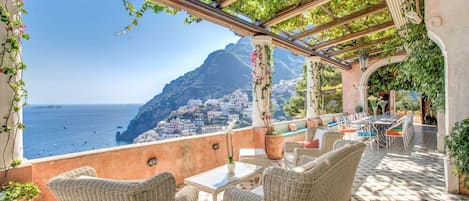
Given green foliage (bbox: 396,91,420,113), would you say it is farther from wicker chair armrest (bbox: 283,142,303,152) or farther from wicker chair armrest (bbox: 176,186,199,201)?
wicker chair armrest (bbox: 176,186,199,201)

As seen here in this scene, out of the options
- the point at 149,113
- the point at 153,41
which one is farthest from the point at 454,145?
the point at 153,41

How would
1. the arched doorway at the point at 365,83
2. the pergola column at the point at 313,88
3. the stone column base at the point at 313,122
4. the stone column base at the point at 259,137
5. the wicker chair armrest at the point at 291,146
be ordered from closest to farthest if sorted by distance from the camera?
1. the wicker chair armrest at the point at 291,146
2. the stone column base at the point at 259,137
3. the stone column base at the point at 313,122
4. the pergola column at the point at 313,88
5. the arched doorway at the point at 365,83

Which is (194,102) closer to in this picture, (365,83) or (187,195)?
(187,195)

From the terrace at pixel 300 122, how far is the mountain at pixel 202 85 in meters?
0.70

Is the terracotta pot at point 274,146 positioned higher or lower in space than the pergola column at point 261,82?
lower

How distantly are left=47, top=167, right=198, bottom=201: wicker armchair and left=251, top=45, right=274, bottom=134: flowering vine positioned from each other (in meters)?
3.95

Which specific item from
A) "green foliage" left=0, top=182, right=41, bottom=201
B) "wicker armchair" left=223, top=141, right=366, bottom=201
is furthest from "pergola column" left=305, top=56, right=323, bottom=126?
"green foliage" left=0, top=182, right=41, bottom=201

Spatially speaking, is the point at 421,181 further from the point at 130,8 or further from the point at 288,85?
the point at 288,85

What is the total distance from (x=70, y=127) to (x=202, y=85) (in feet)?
12.6

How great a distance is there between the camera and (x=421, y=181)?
12.0 ft

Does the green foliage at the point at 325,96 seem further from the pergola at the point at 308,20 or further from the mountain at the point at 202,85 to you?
the mountain at the point at 202,85

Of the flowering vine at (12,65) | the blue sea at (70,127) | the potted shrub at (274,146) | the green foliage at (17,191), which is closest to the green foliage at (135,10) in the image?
the flowering vine at (12,65)

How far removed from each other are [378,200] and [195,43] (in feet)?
23.1

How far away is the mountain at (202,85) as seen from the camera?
16.1 ft
